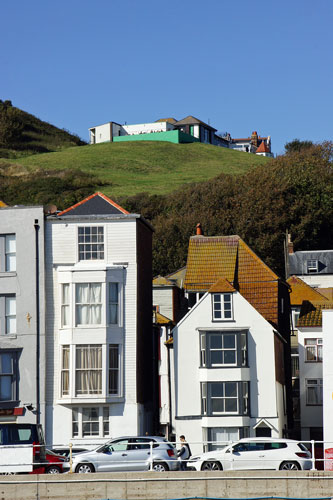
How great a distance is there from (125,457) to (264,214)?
5532cm

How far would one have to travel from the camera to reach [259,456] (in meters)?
35.1

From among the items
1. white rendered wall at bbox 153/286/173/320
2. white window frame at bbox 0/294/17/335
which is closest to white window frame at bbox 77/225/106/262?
white window frame at bbox 0/294/17/335

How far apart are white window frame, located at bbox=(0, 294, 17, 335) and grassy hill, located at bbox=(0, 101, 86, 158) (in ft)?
371

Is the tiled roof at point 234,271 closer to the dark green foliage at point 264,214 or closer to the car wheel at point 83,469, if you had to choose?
the car wheel at point 83,469

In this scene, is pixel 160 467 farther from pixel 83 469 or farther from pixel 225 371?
pixel 225 371

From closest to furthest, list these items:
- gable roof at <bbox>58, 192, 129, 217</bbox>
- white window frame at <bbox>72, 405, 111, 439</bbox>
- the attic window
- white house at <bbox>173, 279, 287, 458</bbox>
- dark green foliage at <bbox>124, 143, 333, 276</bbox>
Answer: white window frame at <bbox>72, 405, 111, 439</bbox>
white house at <bbox>173, 279, 287, 458</bbox>
gable roof at <bbox>58, 192, 129, 217</bbox>
the attic window
dark green foliage at <bbox>124, 143, 333, 276</bbox>

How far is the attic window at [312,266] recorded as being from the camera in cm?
8169

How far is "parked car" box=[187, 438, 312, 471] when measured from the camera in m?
34.8

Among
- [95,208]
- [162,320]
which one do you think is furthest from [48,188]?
[95,208]

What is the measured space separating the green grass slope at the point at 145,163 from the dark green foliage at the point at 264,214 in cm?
2683

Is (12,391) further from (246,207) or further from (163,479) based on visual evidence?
(246,207)

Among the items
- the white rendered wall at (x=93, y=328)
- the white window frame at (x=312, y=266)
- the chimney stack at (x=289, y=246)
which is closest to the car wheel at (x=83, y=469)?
the white rendered wall at (x=93, y=328)

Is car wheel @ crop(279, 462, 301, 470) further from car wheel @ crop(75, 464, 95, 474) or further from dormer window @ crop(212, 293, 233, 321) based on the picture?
dormer window @ crop(212, 293, 233, 321)

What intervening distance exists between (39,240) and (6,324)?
4.41 metres
